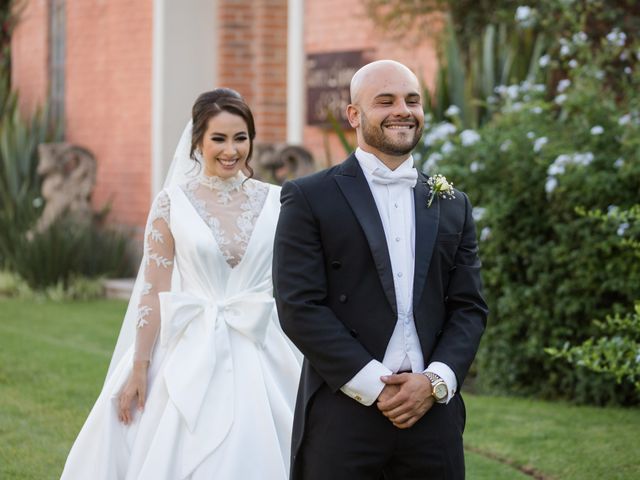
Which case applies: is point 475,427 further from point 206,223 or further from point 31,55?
point 31,55

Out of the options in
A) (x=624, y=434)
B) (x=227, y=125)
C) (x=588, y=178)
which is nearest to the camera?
(x=227, y=125)

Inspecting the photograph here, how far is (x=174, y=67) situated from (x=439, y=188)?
10.7 m

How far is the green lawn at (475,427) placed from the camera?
5848 millimetres

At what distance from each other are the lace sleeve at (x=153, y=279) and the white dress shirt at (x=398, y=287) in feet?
4.60

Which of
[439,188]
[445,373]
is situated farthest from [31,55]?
[445,373]

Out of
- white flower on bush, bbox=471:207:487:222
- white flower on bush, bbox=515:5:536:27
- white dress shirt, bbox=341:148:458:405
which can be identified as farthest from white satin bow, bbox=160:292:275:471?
white flower on bush, bbox=515:5:536:27

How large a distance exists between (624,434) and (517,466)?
81cm

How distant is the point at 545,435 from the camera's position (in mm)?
6426

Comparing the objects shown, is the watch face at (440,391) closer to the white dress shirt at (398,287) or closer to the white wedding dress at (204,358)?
the white dress shirt at (398,287)

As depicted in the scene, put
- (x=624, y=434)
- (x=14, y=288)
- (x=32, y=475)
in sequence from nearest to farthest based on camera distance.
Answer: (x=32, y=475)
(x=624, y=434)
(x=14, y=288)

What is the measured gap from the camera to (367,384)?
3.30 meters

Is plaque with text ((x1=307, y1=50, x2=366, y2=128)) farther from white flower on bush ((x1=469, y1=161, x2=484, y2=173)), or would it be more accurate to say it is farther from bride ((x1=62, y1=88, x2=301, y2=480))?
bride ((x1=62, y1=88, x2=301, y2=480))

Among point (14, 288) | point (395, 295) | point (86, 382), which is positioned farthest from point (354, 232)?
point (14, 288)

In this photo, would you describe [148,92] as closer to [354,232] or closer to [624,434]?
[624,434]
